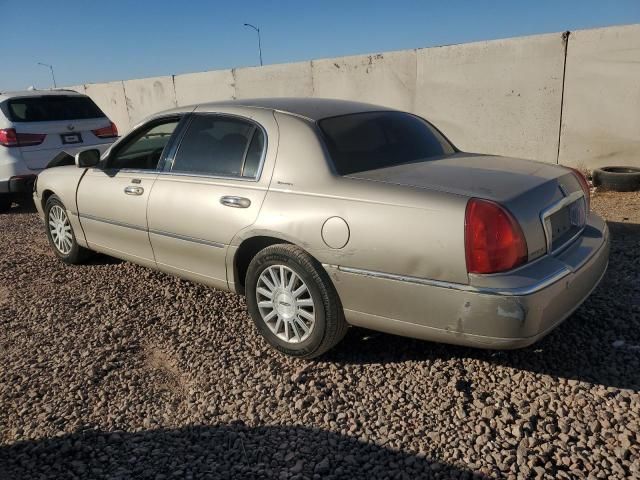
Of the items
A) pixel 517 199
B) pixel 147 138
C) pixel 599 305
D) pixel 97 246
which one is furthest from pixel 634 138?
pixel 97 246

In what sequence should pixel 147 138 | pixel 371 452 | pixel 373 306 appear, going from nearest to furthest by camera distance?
pixel 371 452 → pixel 373 306 → pixel 147 138

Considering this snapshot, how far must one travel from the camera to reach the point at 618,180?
725 centimetres

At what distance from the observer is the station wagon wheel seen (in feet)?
10.5

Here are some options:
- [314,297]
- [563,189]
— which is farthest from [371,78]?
[314,297]

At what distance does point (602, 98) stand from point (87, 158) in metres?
7.05

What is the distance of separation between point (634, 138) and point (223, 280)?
6843 mm

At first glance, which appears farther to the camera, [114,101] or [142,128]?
[114,101]

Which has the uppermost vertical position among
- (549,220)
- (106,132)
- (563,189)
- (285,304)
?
(106,132)

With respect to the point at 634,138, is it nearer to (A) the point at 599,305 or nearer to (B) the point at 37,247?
(A) the point at 599,305

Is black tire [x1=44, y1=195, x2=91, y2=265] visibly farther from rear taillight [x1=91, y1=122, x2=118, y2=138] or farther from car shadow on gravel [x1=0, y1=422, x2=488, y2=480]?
rear taillight [x1=91, y1=122, x2=118, y2=138]

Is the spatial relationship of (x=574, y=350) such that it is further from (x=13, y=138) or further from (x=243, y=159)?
(x=13, y=138)

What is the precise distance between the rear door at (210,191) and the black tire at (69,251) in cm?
151

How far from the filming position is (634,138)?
7699 millimetres

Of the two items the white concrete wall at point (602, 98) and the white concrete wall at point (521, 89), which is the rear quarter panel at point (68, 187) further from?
the white concrete wall at point (602, 98)
